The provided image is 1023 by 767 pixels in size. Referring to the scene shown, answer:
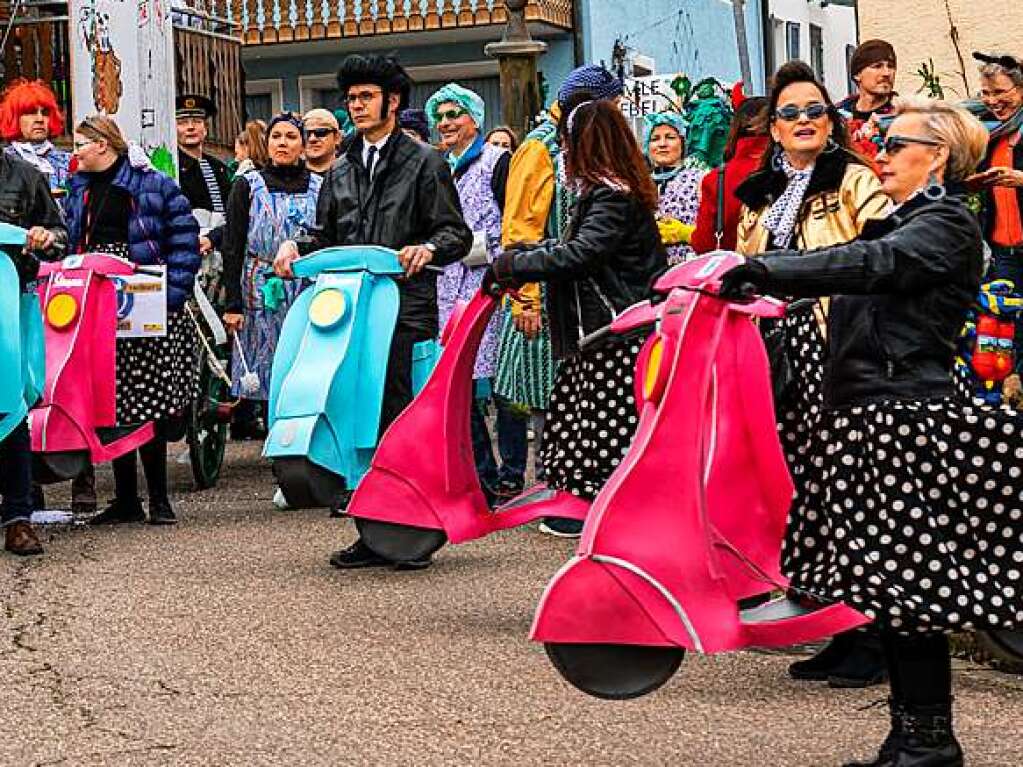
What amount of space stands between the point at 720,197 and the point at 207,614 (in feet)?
8.85

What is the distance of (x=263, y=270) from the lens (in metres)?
12.4

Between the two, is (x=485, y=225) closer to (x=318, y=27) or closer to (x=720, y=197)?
(x=720, y=197)

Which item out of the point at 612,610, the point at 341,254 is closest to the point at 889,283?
the point at 612,610

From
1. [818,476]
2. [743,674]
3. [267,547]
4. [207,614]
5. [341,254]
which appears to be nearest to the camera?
[818,476]

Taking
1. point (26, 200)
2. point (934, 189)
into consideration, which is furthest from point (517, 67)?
point (934, 189)

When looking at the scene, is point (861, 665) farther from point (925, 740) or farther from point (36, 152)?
point (36, 152)

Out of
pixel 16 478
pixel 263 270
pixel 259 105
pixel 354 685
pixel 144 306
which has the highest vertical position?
pixel 259 105

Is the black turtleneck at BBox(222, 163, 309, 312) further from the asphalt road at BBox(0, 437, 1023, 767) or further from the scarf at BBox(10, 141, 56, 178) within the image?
the asphalt road at BBox(0, 437, 1023, 767)

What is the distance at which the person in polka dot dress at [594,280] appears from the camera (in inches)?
313

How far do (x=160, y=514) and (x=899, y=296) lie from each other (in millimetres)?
5934

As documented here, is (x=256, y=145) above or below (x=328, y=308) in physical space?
above

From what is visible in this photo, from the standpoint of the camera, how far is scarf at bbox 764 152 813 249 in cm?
683

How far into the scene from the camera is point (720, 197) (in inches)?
363

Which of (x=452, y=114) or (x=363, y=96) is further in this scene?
(x=452, y=114)
